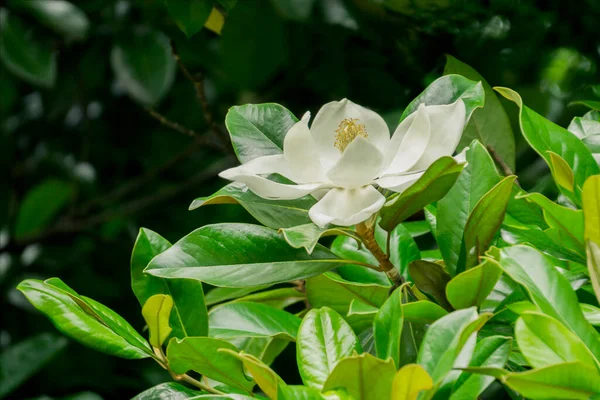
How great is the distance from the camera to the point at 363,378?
1.29ft

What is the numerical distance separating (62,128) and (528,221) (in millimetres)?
1665

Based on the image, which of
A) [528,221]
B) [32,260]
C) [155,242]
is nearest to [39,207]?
[32,260]

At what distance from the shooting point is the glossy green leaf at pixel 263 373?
1.30ft

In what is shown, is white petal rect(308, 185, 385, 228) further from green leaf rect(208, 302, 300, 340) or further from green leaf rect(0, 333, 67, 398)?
green leaf rect(0, 333, 67, 398)

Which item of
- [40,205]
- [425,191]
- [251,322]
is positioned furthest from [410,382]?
[40,205]

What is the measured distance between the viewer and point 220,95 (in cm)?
183

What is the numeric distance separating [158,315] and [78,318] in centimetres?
5

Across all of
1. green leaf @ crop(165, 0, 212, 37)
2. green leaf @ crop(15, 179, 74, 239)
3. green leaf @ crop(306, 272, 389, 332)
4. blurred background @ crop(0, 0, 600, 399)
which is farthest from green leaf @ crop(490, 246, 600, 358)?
green leaf @ crop(15, 179, 74, 239)

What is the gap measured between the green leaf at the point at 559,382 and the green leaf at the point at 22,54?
1140mm

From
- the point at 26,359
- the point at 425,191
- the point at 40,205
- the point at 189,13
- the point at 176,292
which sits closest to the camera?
the point at 425,191

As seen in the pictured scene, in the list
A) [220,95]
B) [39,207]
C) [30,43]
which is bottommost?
[39,207]

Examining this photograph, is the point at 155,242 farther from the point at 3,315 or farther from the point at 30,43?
the point at 3,315

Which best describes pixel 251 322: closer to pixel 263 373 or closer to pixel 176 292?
pixel 176 292

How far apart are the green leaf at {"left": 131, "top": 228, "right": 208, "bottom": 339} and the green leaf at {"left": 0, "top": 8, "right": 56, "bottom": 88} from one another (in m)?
0.86
